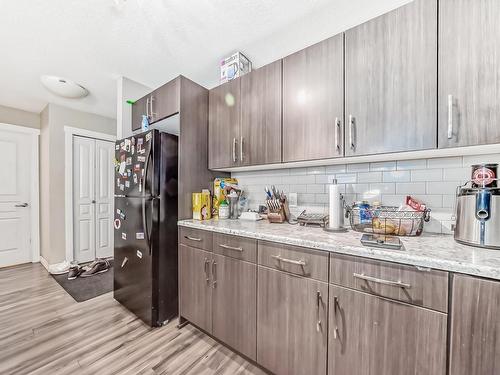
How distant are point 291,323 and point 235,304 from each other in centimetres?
43

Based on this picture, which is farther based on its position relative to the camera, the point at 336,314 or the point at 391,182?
the point at 391,182

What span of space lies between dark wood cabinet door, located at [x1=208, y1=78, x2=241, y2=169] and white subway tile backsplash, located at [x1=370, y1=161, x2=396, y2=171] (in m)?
1.06

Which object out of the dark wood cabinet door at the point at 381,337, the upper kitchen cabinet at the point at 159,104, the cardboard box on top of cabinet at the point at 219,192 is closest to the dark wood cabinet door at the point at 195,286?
the cardboard box on top of cabinet at the point at 219,192

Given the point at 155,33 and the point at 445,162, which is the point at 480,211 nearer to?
the point at 445,162

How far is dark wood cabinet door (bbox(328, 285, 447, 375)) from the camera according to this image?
2.78ft

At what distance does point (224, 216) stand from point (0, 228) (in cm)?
378

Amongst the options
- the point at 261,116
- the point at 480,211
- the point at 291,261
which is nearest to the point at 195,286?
the point at 291,261

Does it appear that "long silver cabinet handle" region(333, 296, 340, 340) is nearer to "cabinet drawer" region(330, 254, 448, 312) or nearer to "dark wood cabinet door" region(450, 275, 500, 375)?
"cabinet drawer" region(330, 254, 448, 312)

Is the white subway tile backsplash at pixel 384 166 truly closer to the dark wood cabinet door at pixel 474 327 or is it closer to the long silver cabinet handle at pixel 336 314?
the dark wood cabinet door at pixel 474 327

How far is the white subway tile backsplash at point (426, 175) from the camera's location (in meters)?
1.33

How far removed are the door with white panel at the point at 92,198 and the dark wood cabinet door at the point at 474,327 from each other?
175 inches

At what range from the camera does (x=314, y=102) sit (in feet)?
4.79

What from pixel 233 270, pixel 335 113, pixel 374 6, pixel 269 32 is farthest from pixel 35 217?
pixel 374 6

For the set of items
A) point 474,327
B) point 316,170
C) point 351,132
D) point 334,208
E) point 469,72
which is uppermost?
point 469,72
